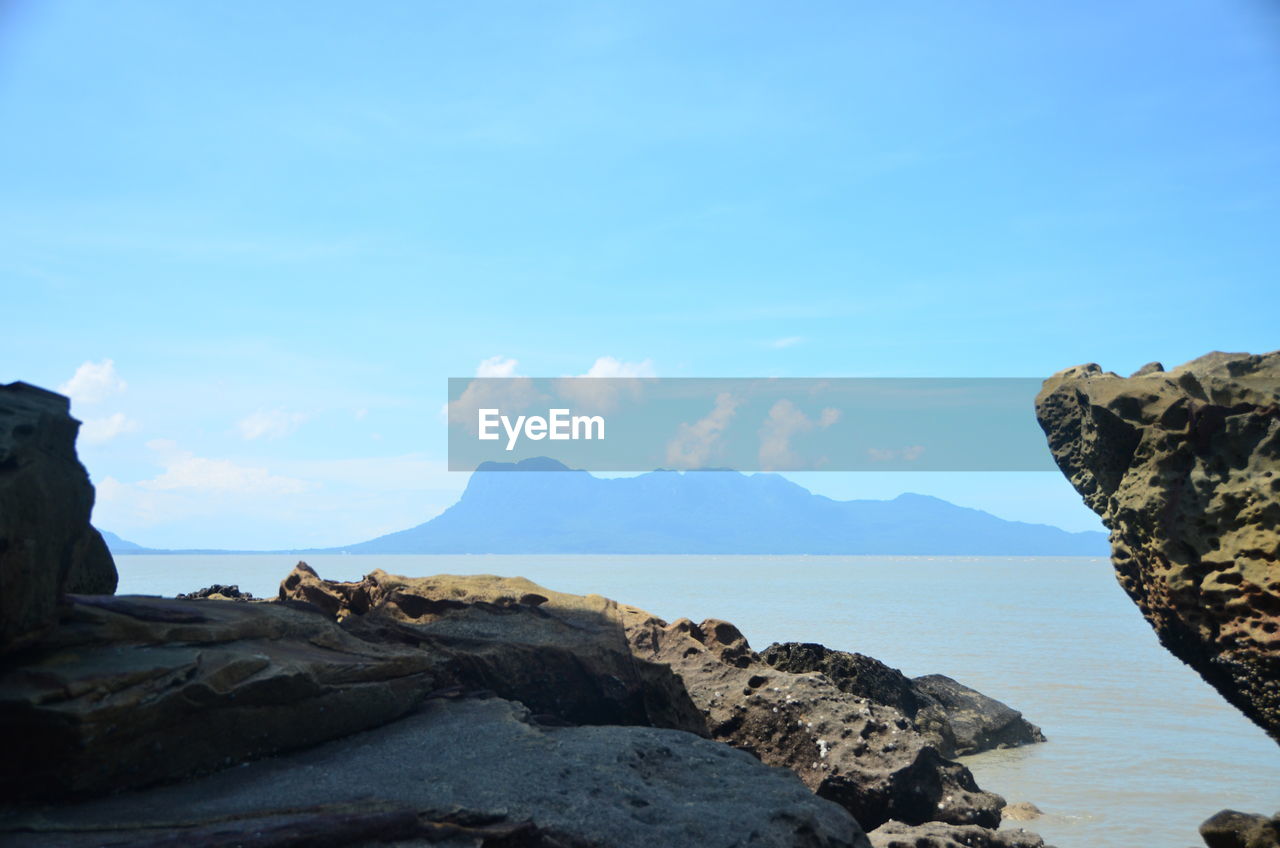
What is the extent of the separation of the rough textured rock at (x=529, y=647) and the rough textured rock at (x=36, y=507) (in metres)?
2.71

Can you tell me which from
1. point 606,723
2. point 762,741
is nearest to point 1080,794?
point 762,741

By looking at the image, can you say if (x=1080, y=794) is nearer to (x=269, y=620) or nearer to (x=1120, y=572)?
(x=1120, y=572)

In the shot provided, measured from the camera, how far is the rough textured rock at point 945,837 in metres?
6.51

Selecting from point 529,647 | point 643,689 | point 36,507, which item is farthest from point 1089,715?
point 36,507

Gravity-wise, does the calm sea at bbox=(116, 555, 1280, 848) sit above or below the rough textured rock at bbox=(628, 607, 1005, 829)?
below

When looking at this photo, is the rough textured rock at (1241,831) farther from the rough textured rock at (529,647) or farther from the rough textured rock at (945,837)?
the rough textured rock at (529,647)

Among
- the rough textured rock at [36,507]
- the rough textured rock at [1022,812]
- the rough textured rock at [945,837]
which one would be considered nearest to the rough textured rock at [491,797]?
the rough textured rock at [36,507]

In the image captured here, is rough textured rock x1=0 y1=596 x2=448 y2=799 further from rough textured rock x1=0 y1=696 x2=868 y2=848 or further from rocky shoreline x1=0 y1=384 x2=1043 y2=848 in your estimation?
rough textured rock x1=0 y1=696 x2=868 y2=848

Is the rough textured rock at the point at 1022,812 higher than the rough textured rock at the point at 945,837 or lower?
lower

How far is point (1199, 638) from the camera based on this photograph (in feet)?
24.1

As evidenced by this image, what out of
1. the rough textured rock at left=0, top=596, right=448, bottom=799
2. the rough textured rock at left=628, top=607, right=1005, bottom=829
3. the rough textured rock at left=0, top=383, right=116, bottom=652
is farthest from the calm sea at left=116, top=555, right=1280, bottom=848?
the rough textured rock at left=0, top=383, right=116, bottom=652

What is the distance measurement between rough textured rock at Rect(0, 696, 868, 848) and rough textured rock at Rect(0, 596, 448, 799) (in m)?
0.14

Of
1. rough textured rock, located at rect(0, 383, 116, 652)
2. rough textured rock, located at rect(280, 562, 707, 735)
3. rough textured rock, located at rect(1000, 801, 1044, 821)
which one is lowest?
rough textured rock, located at rect(1000, 801, 1044, 821)

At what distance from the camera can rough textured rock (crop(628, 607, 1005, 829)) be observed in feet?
25.1
